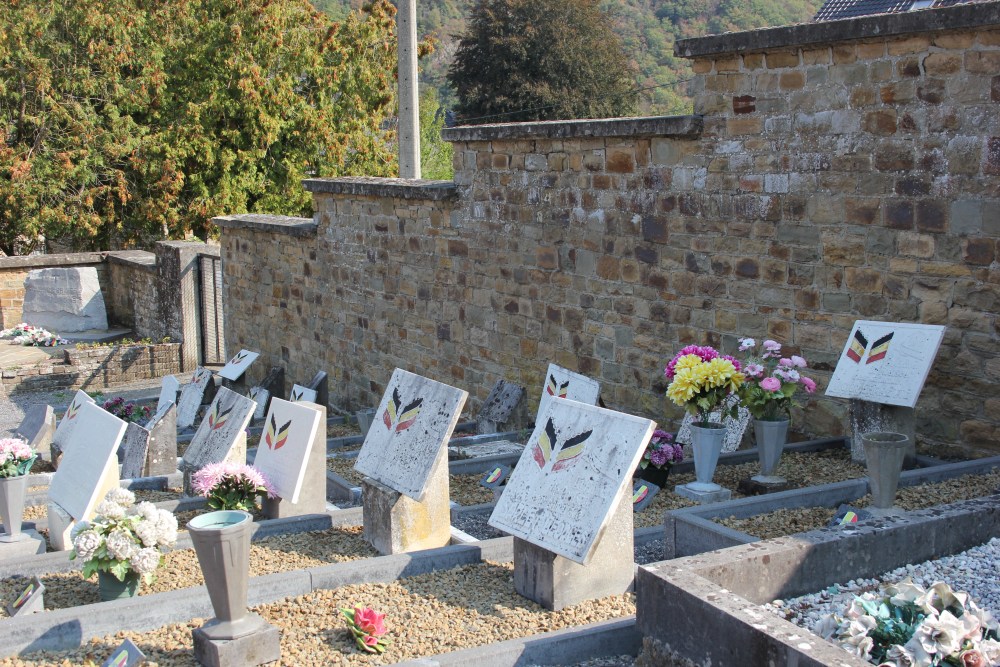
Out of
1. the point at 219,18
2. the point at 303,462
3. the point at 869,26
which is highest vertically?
the point at 219,18

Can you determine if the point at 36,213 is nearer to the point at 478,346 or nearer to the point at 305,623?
the point at 478,346

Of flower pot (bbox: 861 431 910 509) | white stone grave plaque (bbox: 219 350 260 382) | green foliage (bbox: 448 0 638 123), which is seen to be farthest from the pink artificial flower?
green foliage (bbox: 448 0 638 123)

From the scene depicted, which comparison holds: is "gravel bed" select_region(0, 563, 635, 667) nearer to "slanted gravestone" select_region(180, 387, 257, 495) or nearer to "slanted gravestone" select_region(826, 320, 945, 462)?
"slanted gravestone" select_region(180, 387, 257, 495)

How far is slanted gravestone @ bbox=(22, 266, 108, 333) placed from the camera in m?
18.3

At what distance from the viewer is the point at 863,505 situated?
18.4 ft

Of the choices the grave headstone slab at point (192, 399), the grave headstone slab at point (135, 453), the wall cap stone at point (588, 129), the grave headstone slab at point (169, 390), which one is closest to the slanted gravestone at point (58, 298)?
the grave headstone slab at point (192, 399)

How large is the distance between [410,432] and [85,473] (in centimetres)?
177

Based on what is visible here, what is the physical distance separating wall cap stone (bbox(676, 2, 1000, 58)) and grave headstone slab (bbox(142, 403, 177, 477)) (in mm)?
4549

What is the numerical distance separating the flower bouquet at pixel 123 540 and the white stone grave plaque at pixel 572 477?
1573mm

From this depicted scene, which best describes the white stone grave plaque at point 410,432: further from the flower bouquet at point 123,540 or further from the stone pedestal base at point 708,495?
the stone pedestal base at point 708,495

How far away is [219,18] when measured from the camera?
20516 mm

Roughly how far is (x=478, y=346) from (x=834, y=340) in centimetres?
386

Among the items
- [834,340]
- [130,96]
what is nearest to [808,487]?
[834,340]

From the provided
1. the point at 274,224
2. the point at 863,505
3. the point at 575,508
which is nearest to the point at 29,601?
the point at 575,508
